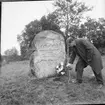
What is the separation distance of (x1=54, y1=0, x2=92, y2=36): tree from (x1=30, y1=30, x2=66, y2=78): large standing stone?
0.38m

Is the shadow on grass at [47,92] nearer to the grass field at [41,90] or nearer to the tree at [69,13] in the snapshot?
the grass field at [41,90]

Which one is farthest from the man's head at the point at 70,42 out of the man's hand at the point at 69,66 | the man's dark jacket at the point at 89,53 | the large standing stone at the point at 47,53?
the man's hand at the point at 69,66

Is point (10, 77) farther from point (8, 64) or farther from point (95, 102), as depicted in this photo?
point (95, 102)

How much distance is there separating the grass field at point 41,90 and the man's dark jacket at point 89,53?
23 cm

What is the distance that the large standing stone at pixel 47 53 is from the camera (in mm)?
3674

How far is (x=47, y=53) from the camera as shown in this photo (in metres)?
3.68

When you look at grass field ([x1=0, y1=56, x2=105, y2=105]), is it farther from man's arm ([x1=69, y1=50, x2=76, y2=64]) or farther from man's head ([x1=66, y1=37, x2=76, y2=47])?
man's head ([x1=66, y1=37, x2=76, y2=47])

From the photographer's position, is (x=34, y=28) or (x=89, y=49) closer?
(x=89, y=49)

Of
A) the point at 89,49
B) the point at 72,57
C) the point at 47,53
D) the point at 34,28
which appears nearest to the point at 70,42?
the point at 72,57

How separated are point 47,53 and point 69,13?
93 centimetres

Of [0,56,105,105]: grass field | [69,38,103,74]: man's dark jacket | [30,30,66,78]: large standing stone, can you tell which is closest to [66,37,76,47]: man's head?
[69,38,103,74]: man's dark jacket

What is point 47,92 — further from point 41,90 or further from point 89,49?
point 89,49

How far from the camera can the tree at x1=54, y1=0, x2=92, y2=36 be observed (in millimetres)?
3365

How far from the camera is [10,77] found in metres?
3.48
